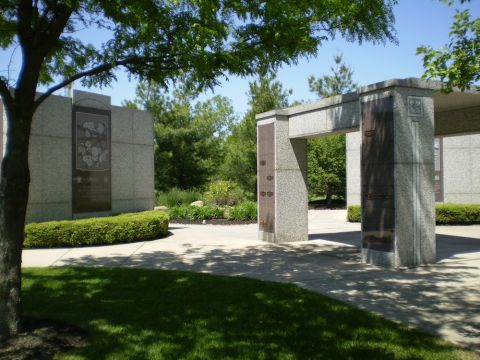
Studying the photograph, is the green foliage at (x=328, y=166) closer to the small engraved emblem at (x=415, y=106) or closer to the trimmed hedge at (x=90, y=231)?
the trimmed hedge at (x=90, y=231)

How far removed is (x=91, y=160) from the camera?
14.5 metres

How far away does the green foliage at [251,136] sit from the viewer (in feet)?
96.1

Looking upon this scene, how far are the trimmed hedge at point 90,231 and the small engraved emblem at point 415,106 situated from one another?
824 centimetres

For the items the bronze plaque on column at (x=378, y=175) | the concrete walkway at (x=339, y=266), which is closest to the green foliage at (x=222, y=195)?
the concrete walkway at (x=339, y=266)

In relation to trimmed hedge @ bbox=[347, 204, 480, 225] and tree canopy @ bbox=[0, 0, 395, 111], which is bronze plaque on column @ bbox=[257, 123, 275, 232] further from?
trimmed hedge @ bbox=[347, 204, 480, 225]

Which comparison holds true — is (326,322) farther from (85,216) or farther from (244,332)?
(85,216)

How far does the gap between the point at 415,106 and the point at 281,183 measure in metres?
5.01

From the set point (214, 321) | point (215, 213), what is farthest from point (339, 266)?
point (215, 213)

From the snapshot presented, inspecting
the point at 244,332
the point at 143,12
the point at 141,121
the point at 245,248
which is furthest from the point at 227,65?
the point at 141,121

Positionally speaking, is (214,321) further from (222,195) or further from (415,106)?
(222,195)

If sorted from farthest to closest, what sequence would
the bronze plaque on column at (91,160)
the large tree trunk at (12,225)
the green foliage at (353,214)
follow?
the green foliage at (353,214), the bronze plaque on column at (91,160), the large tree trunk at (12,225)

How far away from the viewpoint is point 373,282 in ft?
25.9

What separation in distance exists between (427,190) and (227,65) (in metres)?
5.87

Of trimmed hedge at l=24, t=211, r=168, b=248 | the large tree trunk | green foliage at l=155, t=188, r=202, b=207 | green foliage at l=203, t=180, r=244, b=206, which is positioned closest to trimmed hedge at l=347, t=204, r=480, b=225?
green foliage at l=203, t=180, r=244, b=206
